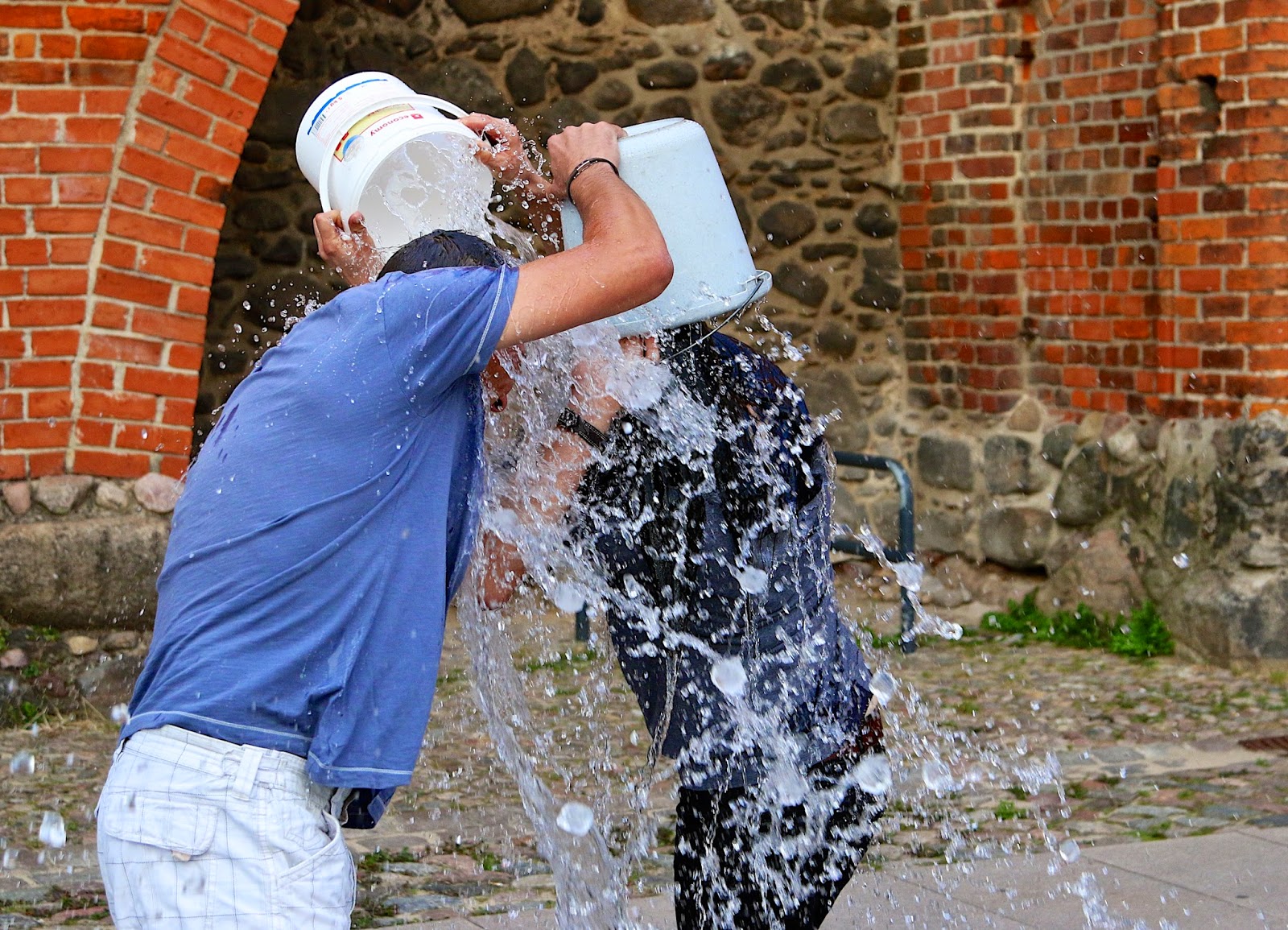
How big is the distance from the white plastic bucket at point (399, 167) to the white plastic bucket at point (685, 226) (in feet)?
1.11

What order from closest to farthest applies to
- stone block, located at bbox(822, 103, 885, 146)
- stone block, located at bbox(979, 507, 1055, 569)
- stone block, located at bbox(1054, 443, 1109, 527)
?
stone block, located at bbox(1054, 443, 1109, 527), stone block, located at bbox(979, 507, 1055, 569), stone block, located at bbox(822, 103, 885, 146)

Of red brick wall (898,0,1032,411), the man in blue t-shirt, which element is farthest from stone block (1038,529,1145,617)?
the man in blue t-shirt

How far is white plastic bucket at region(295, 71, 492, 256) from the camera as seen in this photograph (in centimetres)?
275

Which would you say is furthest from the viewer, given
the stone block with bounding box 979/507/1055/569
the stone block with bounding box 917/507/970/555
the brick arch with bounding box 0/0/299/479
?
the stone block with bounding box 917/507/970/555

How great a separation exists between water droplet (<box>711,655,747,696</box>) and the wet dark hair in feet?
2.53

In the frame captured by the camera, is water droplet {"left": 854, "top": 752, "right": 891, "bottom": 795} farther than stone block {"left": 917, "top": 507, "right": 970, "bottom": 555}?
No

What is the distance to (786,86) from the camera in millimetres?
7598

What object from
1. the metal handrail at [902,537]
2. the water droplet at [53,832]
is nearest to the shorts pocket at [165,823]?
the water droplet at [53,832]

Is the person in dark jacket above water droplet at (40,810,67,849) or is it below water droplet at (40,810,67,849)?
above

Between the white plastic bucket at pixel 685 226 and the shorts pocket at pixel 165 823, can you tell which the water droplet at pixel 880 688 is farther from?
the shorts pocket at pixel 165 823

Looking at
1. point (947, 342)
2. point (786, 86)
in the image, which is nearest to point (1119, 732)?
point (947, 342)

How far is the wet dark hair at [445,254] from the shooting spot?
6.99 feet

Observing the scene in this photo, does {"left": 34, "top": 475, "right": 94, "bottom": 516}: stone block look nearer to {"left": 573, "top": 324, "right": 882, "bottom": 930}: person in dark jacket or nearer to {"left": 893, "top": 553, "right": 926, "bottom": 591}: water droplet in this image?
{"left": 893, "top": 553, "right": 926, "bottom": 591}: water droplet

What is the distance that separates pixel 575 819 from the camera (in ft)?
13.3
